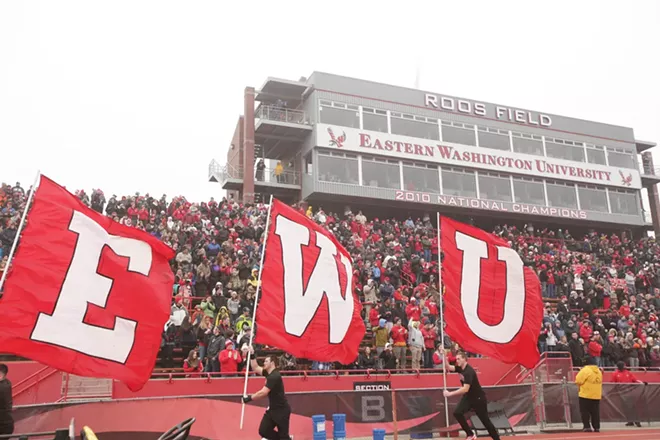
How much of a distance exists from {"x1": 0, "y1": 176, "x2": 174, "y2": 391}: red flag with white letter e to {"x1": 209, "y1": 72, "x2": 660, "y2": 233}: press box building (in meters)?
26.4

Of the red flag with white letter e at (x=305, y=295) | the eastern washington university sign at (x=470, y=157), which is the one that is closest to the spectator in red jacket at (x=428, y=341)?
the red flag with white letter e at (x=305, y=295)

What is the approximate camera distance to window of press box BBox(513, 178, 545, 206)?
40.4m

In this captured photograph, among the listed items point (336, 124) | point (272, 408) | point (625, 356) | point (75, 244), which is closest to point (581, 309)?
point (625, 356)

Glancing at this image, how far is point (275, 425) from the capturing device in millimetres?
8289

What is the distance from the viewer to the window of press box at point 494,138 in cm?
4038

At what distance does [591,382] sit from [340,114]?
25.4m

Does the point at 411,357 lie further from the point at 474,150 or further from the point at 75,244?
the point at 474,150

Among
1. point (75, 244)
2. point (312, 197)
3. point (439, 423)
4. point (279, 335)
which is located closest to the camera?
point (75, 244)

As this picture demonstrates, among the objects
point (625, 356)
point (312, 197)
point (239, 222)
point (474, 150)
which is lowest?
point (625, 356)

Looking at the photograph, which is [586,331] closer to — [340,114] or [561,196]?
[340,114]

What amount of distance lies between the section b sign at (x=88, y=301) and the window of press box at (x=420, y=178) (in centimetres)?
2956

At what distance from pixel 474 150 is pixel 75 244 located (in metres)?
34.6

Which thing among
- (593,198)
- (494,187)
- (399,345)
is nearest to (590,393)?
(399,345)

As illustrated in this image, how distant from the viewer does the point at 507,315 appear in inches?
459
